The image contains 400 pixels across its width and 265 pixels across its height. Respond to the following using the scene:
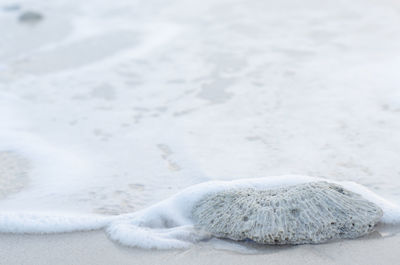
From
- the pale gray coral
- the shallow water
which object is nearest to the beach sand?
the pale gray coral

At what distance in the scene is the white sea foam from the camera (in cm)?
288

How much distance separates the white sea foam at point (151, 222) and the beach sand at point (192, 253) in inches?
3.1

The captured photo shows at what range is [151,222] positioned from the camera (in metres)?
3.07

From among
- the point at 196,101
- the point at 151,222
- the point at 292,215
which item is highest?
the point at 292,215

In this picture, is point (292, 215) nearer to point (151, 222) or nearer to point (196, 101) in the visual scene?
point (151, 222)

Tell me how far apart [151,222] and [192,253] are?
1.26 feet

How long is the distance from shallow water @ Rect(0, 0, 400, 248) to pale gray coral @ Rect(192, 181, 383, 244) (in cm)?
42

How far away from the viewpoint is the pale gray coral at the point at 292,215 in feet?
9.07

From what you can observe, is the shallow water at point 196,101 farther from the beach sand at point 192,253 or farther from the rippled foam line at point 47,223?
the beach sand at point 192,253

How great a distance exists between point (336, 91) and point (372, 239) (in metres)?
2.31

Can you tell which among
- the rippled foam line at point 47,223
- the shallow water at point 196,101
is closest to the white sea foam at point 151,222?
the rippled foam line at point 47,223

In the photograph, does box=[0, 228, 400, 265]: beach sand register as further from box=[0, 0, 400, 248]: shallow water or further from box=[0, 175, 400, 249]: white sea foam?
box=[0, 0, 400, 248]: shallow water

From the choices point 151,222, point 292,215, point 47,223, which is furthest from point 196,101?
point 292,215

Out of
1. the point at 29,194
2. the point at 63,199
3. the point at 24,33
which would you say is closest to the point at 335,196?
the point at 63,199
